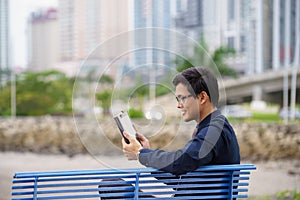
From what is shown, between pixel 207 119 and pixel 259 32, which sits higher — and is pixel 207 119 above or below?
above

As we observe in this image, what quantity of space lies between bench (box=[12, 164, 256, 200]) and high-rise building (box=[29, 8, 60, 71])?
39.8 meters

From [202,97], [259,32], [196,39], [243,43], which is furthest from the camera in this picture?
[243,43]

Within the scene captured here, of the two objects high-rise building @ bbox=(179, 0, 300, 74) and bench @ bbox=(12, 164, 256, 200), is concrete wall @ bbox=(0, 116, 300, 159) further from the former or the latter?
high-rise building @ bbox=(179, 0, 300, 74)

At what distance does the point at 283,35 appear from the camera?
41188 mm

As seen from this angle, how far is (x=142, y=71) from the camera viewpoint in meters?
2.52

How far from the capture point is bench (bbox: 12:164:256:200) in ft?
7.16

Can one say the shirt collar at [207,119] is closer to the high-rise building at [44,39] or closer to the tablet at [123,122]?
the tablet at [123,122]

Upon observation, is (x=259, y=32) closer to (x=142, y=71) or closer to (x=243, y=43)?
(x=243, y=43)

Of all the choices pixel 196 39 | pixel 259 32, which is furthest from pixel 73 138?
pixel 259 32

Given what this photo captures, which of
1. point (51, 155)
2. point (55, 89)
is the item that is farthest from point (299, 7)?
point (51, 155)

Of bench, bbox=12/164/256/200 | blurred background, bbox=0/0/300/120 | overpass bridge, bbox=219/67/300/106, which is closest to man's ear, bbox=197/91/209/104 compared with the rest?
bench, bbox=12/164/256/200

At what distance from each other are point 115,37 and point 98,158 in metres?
0.49

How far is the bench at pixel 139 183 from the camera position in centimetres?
218

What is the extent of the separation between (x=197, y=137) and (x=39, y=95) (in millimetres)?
26548
